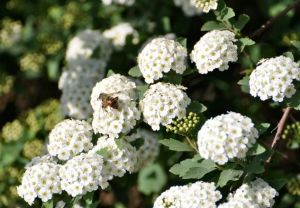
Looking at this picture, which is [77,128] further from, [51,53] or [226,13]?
[51,53]

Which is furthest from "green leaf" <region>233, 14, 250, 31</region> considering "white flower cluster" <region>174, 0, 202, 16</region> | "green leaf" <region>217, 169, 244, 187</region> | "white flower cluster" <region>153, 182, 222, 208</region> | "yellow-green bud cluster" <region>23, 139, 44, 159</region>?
"yellow-green bud cluster" <region>23, 139, 44, 159</region>

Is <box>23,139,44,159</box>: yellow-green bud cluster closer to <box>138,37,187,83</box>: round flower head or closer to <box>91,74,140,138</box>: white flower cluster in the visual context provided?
<box>91,74,140,138</box>: white flower cluster

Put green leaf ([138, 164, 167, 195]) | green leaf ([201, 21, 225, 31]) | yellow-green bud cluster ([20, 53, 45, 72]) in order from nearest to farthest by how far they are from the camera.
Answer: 1. green leaf ([201, 21, 225, 31])
2. green leaf ([138, 164, 167, 195])
3. yellow-green bud cluster ([20, 53, 45, 72])

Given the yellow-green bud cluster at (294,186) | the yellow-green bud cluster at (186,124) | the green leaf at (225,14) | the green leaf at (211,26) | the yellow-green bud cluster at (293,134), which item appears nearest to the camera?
the yellow-green bud cluster at (186,124)

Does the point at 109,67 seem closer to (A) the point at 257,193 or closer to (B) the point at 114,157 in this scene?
(B) the point at 114,157

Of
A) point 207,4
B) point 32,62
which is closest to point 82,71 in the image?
point 32,62

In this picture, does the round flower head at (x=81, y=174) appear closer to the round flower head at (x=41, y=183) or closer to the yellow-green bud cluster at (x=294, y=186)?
the round flower head at (x=41, y=183)

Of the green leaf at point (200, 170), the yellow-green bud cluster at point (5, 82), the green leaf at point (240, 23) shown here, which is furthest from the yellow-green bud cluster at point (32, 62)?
the green leaf at point (200, 170)
